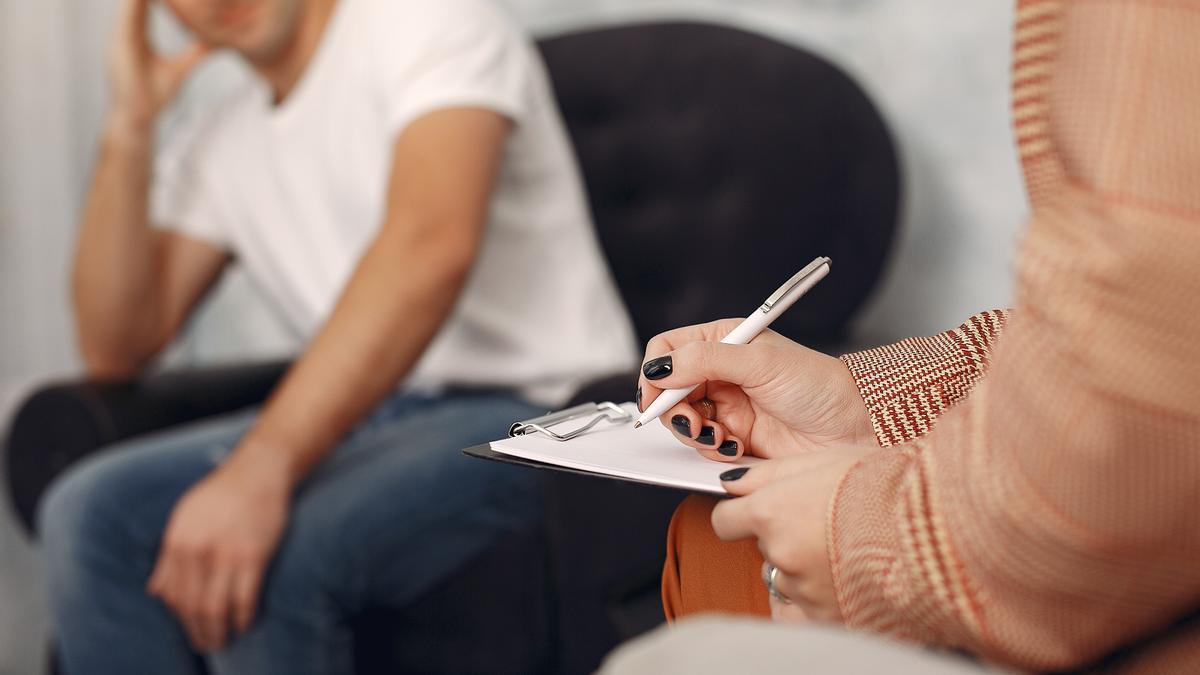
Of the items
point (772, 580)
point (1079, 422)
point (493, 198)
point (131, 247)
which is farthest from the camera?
point (131, 247)

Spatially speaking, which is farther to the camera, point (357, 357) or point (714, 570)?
point (357, 357)

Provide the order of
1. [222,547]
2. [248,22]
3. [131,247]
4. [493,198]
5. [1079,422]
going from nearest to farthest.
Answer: [1079,422] < [222,547] < [493,198] < [248,22] < [131,247]

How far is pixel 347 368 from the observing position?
1025mm

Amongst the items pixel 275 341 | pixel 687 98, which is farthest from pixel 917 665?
pixel 275 341

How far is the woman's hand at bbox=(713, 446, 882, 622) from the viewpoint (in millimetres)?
433

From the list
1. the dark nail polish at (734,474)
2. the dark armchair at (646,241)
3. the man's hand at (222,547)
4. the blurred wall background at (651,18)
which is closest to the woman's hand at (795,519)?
the dark nail polish at (734,474)

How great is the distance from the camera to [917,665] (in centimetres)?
29

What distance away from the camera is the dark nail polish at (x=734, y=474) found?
17.7 inches

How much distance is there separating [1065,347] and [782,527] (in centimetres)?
13

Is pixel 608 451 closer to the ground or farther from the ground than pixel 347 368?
farther from the ground

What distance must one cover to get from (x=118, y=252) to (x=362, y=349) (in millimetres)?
654

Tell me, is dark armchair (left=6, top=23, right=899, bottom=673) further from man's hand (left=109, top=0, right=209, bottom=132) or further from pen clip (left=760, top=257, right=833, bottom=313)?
man's hand (left=109, top=0, right=209, bottom=132)

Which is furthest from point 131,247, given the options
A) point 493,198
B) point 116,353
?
point 493,198

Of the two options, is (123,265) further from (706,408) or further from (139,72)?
(706,408)
